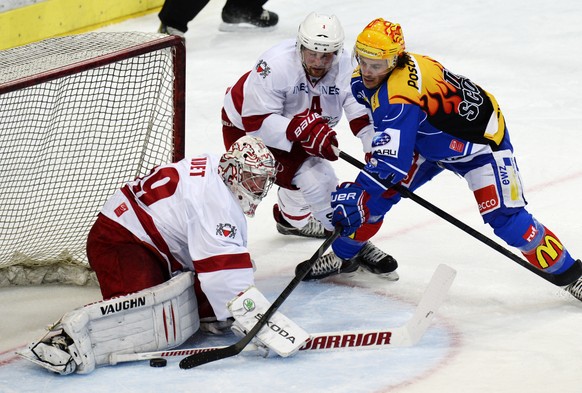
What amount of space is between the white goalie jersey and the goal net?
44 cm

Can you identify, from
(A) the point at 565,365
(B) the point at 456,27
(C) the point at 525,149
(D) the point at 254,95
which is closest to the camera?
(A) the point at 565,365

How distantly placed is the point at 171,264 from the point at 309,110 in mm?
824

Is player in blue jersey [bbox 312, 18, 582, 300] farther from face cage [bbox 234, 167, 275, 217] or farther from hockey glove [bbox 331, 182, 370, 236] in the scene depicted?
face cage [bbox 234, 167, 275, 217]

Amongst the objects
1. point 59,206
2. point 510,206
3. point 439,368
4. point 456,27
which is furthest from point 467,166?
point 456,27

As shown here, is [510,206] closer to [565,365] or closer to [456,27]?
[565,365]

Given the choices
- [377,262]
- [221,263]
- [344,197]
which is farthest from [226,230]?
[377,262]

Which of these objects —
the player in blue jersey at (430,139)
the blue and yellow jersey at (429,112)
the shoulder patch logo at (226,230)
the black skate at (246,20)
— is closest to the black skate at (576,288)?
the player in blue jersey at (430,139)

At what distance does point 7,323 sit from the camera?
3682 mm

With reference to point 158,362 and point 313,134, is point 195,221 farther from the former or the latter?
point 313,134

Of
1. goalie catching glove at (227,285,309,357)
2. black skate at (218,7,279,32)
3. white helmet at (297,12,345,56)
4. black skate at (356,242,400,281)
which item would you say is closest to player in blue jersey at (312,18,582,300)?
white helmet at (297,12,345,56)

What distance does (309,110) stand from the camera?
400cm

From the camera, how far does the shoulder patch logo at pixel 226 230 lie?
131 inches

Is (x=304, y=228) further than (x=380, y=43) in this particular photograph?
Yes

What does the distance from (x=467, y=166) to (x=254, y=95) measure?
0.80 m
